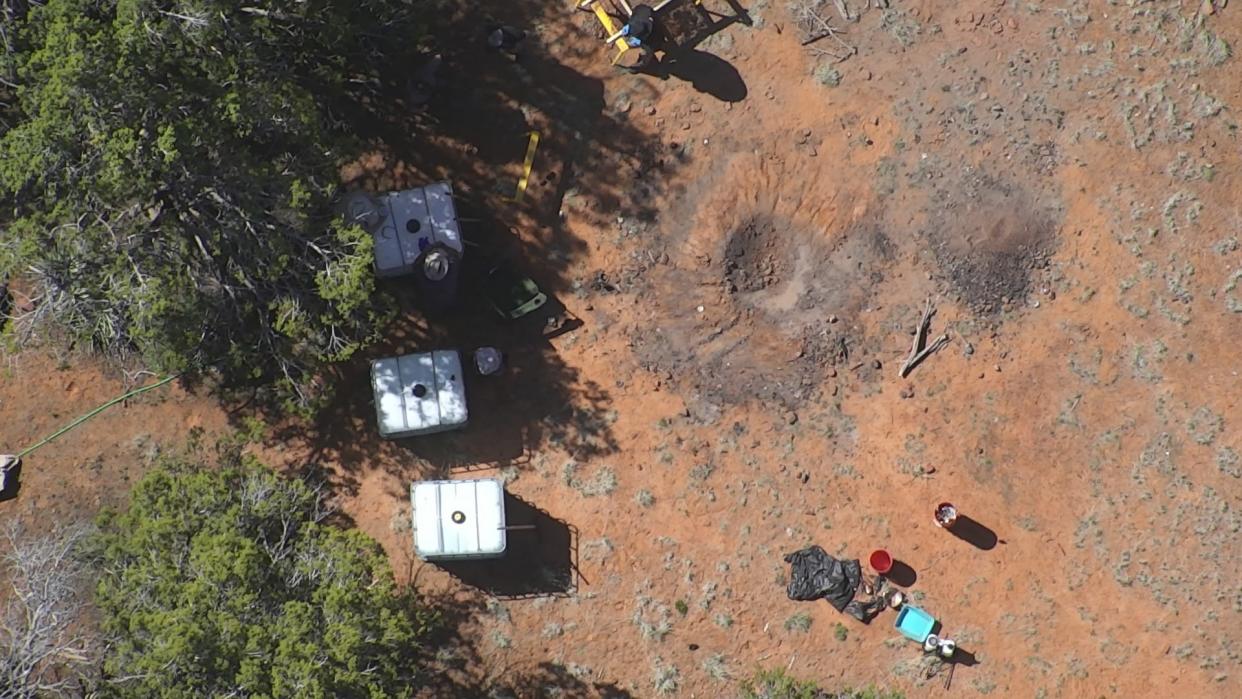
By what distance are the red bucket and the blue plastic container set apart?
0.93m

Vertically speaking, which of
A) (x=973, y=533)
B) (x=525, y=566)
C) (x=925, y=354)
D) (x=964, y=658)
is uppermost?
(x=925, y=354)

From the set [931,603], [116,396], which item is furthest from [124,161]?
[931,603]

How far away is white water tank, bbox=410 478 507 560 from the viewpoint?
22875mm

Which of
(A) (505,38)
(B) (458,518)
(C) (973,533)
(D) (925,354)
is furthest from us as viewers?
(A) (505,38)

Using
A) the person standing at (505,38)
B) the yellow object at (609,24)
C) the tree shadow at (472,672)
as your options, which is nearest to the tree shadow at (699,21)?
the yellow object at (609,24)

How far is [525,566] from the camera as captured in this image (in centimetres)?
2400

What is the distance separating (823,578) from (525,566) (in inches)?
257

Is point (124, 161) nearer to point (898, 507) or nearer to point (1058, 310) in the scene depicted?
point (898, 507)

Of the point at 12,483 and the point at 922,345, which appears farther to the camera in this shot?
the point at 12,483

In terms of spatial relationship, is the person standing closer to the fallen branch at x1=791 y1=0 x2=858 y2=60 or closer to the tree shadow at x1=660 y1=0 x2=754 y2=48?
the tree shadow at x1=660 y1=0 x2=754 y2=48

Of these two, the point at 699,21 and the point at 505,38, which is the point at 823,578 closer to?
the point at 699,21

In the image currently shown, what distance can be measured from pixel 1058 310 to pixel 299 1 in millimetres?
17309

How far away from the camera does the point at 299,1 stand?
816 inches

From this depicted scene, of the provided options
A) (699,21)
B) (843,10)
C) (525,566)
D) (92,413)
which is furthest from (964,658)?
(92,413)
